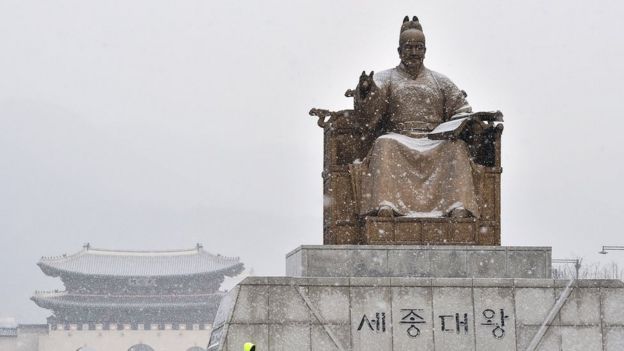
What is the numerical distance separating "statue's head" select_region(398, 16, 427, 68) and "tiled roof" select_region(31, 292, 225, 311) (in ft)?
102

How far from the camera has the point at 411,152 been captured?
820 cm

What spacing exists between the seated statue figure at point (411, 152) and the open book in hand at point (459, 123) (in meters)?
0.06

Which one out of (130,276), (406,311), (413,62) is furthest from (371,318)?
(130,276)

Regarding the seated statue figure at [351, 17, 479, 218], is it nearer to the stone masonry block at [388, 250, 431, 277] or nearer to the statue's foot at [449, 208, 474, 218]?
the statue's foot at [449, 208, 474, 218]

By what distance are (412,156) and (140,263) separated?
33859mm

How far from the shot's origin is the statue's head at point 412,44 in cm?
882

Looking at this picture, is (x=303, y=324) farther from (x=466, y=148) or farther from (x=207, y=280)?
(x=207, y=280)

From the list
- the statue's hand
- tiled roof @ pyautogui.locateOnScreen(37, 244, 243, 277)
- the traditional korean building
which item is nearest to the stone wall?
the traditional korean building

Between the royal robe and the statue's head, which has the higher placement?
the statue's head

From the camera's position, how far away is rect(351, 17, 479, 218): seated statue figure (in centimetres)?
811

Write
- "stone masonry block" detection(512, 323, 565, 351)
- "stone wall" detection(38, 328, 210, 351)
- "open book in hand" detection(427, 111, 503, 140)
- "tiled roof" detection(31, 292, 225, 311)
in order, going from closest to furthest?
"stone masonry block" detection(512, 323, 565, 351) < "open book in hand" detection(427, 111, 503, 140) < "stone wall" detection(38, 328, 210, 351) < "tiled roof" detection(31, 292, 225, 311)

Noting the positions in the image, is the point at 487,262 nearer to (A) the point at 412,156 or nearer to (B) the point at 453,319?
(B) the point at 453,319

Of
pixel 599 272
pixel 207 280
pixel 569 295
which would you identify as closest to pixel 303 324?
pixel 569 295

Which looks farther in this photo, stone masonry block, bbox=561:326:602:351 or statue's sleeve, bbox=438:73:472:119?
statue's sleeve, bbox=438:73:472:119
